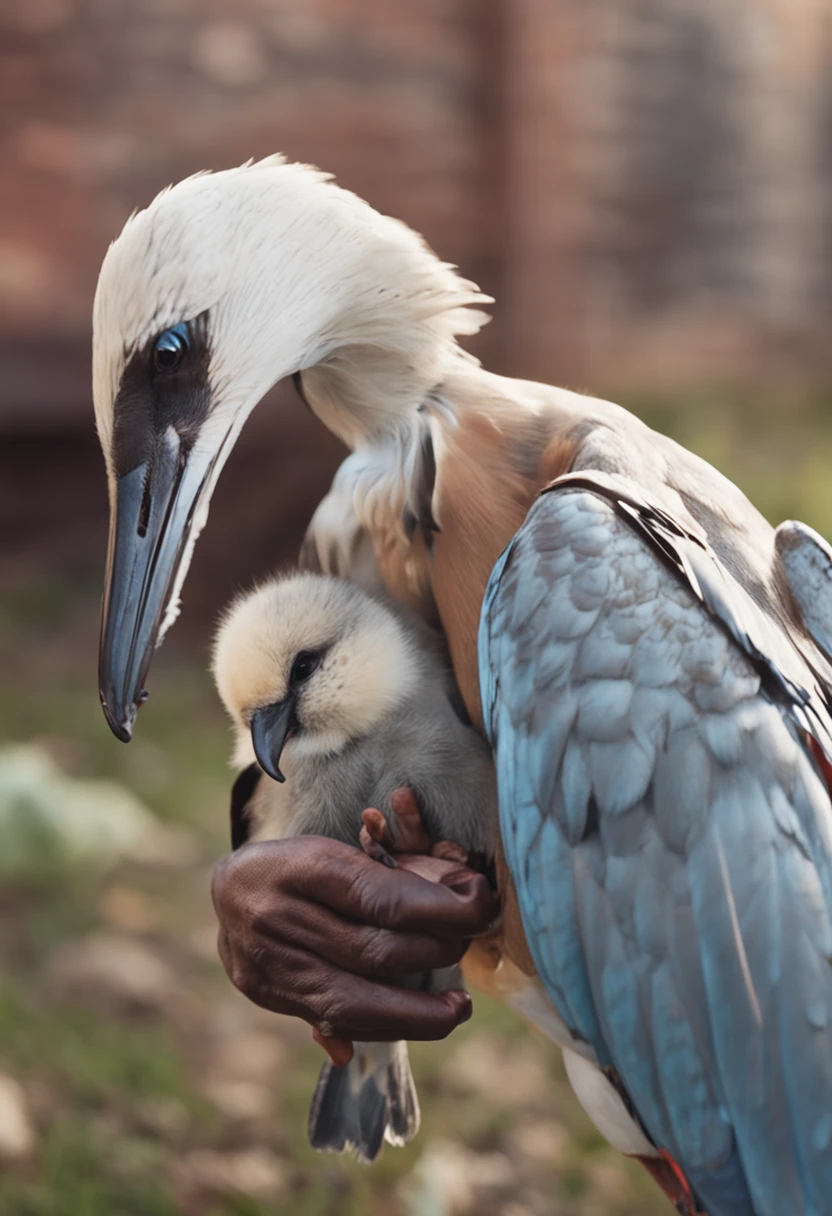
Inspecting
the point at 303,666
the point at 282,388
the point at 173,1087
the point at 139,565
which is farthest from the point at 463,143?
the point at 139,565

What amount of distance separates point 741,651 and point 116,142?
3809 mm

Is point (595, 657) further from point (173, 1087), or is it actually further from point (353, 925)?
point (173, 1087)

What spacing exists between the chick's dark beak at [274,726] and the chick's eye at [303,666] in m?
0.02

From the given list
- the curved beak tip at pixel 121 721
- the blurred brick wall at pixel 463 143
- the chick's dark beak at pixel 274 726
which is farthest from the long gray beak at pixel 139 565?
the blurred brick wall at pixel 463 143

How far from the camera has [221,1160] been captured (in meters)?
2.76

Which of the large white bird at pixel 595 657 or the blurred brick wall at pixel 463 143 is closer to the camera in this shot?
the large white bird at pixel 595 657

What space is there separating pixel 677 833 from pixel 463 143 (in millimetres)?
3987

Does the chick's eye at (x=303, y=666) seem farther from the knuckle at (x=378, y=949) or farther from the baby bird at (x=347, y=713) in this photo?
the knuckle at (x=378, y=949)

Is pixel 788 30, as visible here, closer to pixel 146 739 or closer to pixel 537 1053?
pixel 146 739

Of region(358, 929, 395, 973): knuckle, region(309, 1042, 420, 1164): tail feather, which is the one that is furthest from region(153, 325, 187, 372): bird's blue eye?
region(309, 1042, 420, 1164): tail feather

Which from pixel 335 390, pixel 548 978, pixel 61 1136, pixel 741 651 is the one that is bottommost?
pixel 61 1136

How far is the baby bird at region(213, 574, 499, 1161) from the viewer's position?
1.55 meters

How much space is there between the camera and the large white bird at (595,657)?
1.34 metres

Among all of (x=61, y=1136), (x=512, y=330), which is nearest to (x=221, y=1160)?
(x=61, y=1136)
